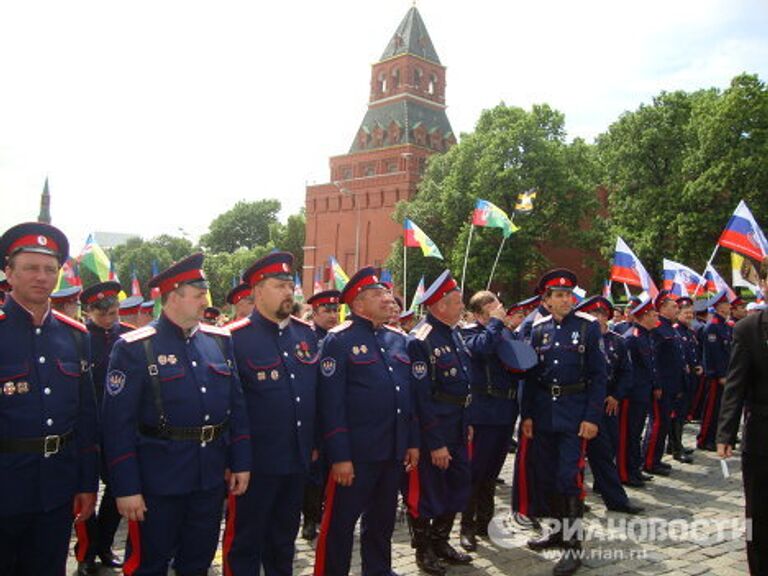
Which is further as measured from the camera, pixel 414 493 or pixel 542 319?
pixel 542 319

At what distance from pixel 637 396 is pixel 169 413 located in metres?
6.70

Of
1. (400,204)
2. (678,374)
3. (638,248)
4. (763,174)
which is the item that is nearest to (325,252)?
(400,204)

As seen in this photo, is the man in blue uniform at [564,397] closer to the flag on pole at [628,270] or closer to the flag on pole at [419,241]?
the flag on pole at [628,270]

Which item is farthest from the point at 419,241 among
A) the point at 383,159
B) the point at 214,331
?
the point at 383,159

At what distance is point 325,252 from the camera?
60438mm

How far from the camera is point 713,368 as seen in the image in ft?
37.5

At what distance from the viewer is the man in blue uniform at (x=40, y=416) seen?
138 inches

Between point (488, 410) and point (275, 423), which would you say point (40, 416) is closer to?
point (275, 423)

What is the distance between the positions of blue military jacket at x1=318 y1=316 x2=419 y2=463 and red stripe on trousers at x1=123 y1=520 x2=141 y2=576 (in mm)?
1377

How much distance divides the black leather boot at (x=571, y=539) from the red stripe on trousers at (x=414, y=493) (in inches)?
46.7

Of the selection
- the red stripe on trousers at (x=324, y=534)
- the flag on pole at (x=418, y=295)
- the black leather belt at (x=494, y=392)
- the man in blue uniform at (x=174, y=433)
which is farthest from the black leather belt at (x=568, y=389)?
the flag on pole at (x=418, y=295)

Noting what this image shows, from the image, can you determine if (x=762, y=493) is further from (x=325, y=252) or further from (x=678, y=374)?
(x=325, y=252)

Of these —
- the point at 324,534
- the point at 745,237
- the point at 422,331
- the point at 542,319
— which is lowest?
the point at 324,534

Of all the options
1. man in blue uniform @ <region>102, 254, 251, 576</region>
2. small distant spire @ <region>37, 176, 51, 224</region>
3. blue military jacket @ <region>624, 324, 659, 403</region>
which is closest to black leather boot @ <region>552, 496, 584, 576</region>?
man in blue uniform @ <region>102, 254, 251, 576</region>
